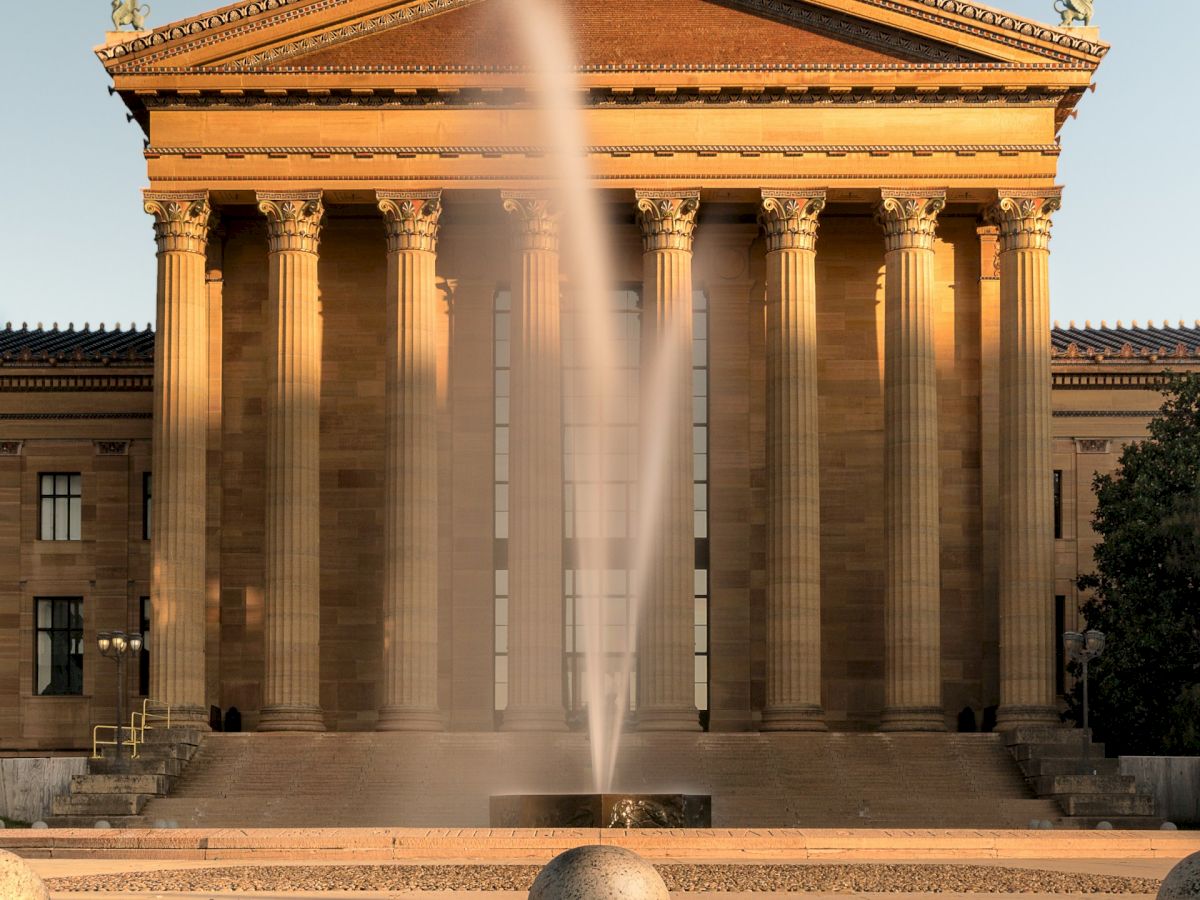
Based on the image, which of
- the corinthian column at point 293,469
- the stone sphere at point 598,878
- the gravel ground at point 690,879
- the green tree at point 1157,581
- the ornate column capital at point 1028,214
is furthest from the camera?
the ornate column capital at point 1028,214

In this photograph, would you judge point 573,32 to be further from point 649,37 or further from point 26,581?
point 26,581

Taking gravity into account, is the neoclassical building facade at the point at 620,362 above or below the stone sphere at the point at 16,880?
above

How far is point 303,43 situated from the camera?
2741 inches

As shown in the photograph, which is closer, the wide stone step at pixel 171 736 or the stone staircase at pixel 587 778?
the stone staircase at pixel 587 778

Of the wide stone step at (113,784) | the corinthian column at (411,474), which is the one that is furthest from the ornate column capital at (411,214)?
the wide stone step at (113,784)

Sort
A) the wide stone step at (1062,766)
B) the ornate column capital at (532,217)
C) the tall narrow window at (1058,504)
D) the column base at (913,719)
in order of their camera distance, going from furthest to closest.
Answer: the tall narrow window at (1058,504) < the ornate column capital at (532,217) < the column base at (913,719) < the wide stone step at (1062,766)

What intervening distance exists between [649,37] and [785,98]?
15.1 ft

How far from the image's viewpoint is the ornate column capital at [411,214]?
69.1 m

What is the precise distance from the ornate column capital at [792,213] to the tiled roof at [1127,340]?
1513cm

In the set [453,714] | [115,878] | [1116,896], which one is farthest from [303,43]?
[1116,896]

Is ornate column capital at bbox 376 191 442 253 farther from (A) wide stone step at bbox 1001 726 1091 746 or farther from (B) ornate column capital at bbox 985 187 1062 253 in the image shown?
(A) wide stone step at bbox 1001 726 1091 746

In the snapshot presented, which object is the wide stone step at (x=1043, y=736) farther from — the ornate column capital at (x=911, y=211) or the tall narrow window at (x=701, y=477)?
the ornate column capital at (x=911, y=211)

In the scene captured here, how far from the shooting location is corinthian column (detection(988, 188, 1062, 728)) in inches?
2672

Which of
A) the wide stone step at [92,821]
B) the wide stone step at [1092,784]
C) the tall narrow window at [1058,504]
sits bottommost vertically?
the wide stone step at [92,821]
